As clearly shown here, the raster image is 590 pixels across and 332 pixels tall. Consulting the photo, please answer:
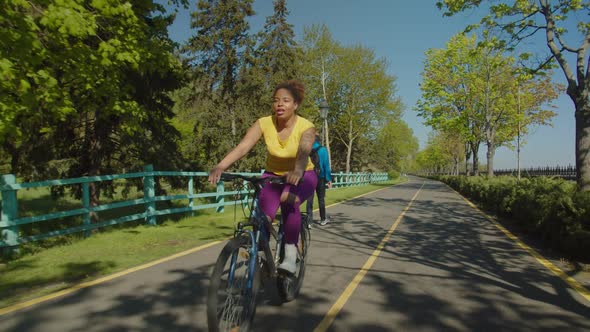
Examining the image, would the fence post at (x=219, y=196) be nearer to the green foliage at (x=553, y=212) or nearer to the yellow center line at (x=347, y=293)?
the yellow center line at (x=347, y=293)

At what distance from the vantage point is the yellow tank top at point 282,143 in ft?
12.0

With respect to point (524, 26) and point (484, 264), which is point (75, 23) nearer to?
point (484, 264)

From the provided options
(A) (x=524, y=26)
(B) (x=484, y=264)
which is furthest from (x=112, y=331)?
(A) (x=524, y=26)

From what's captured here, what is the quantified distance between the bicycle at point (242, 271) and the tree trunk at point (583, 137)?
9642mm

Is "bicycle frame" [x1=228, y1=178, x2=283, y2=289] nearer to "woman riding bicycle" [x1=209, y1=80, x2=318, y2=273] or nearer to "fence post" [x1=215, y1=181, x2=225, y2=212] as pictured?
"woman riding bicycle" [x1=209, y1=80, x2=318, y2=273]

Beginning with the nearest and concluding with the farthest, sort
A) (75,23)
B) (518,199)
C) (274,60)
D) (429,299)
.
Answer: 1. (429,299)
2. (75,23)
3. (518,199)
4. (274,60)

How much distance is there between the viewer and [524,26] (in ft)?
42.3

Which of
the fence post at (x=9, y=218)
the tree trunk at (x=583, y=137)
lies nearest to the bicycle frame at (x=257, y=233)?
the fence post at (x=9, y=218)

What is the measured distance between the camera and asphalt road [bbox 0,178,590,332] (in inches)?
139

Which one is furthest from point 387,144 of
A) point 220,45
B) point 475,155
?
point 220,45

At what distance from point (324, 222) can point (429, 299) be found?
5.56 m

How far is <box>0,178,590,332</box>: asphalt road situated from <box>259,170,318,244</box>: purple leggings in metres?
0.83

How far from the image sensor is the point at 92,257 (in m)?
6.07

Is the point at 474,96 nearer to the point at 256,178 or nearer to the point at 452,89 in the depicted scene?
the point at 452,89
